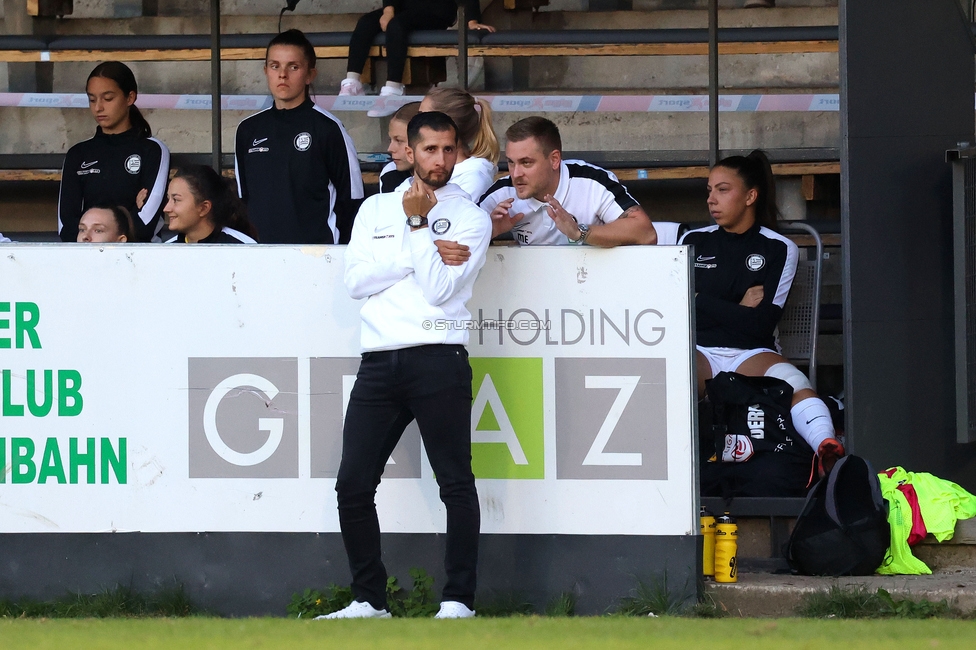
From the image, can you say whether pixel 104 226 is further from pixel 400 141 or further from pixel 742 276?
pixel 742 276

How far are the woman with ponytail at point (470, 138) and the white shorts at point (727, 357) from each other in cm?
153

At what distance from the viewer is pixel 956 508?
5.44m

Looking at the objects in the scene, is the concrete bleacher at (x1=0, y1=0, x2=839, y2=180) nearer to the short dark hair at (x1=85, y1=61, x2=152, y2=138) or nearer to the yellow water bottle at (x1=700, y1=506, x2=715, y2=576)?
the short dark hair at (x1=85, y1=61, x2=152, y2=138)

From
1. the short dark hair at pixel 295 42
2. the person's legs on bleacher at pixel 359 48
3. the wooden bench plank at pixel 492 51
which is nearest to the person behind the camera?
the short dark hair at pixel 295 42

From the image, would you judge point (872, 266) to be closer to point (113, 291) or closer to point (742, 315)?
point (742, 315)

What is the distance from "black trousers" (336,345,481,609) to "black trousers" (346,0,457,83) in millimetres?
4816

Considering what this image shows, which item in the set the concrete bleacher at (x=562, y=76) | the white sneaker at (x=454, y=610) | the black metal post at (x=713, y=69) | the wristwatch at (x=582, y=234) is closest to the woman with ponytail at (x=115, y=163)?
the concrete bleacher at (x=562, y=76)

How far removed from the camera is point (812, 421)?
5848 mm

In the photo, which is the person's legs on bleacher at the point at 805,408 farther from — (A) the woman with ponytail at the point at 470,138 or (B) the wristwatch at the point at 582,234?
(A) the woman with ponytail at the point at 470,138

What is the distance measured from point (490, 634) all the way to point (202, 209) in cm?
275

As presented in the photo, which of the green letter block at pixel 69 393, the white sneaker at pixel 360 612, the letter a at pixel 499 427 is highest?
the green letter block at pixel 69 393

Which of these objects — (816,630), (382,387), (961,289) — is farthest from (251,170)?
(816,630)

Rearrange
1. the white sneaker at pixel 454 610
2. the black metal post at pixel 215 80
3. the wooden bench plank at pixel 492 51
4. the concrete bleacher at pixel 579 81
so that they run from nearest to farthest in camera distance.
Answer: the white sneaker at pixel 454 610, the black metal post at pixel 215 80, the wooden bench plank at pixel 492 51, the concrete bleacher at pixel 579 81

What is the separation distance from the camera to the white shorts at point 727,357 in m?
6.16
